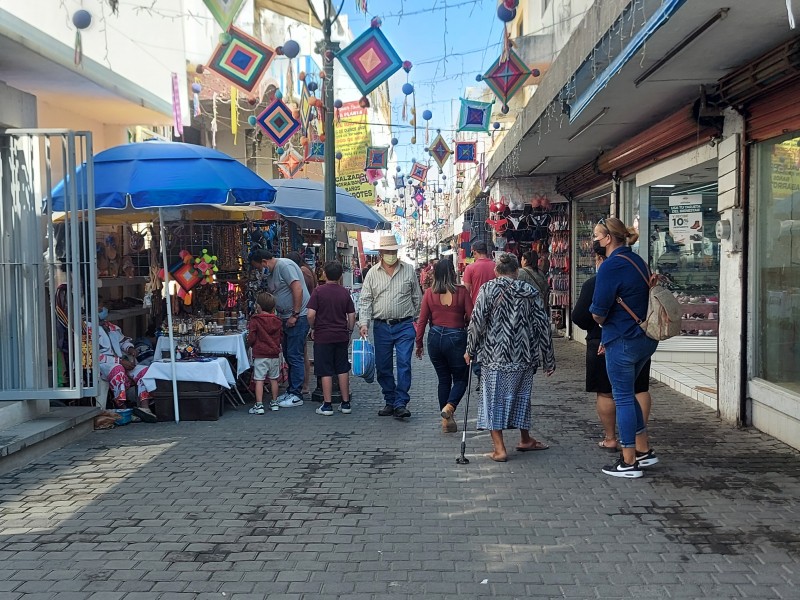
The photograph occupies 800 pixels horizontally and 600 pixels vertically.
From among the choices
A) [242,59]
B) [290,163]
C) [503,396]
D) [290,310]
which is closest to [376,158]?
[290,163]

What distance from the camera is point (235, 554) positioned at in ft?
13.2

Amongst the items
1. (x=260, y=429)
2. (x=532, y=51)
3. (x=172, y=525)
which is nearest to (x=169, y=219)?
(x=260, y=429)

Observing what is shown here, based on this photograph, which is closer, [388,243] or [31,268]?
[31,268]

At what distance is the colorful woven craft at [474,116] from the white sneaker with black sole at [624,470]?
7842 millimetres

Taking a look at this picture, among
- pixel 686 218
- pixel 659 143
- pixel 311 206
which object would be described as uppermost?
pixel 659 143

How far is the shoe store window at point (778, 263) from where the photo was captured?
622cm

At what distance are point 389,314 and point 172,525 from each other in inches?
133

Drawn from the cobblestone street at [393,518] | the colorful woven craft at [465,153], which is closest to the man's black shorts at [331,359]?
the cobblestone street at [393,518]

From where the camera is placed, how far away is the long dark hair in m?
6.64

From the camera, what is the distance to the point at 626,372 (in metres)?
5.21

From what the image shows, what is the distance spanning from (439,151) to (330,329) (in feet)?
31.6

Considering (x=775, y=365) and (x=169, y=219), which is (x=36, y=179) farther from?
(x=775, y=365)

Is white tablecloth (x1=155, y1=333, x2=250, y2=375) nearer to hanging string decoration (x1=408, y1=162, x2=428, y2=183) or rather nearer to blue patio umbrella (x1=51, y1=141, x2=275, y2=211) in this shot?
blue patio umbrella (x1=51, y1=141, x2=275, y2=211)

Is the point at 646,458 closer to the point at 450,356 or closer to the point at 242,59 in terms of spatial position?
the point at 450,356
